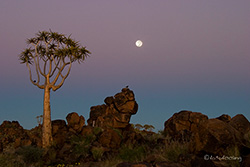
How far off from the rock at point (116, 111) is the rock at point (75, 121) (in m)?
4.50

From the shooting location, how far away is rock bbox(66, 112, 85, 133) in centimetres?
2655

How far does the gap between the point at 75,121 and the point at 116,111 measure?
7.13m

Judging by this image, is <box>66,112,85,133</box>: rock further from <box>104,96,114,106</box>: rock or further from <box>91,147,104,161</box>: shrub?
<box>91,147,104,161</box>: shrub

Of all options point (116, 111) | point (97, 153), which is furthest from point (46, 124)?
point (116, 111)

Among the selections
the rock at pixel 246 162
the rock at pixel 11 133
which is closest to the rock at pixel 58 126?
the rock at pixel 11 133

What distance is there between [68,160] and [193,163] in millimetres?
13191

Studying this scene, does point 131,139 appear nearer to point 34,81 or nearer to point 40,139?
point 40,139

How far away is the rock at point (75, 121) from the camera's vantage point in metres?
26.5

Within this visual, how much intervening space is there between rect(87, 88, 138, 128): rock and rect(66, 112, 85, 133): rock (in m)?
4.50

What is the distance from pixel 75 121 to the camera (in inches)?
1056

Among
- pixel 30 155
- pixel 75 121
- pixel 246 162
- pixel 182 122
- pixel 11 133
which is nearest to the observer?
pixel 246 162

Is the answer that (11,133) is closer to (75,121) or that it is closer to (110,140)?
(75,121)

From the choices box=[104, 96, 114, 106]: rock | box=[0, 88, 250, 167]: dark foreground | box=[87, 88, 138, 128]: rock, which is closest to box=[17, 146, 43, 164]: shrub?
box=[0, 88, 250, 167]: dark foreground

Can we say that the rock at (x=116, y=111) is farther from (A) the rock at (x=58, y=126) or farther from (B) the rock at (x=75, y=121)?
(A) the rock at (x=58, y=126)
